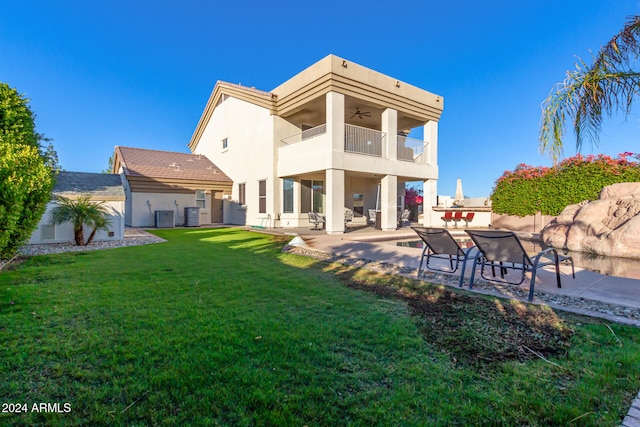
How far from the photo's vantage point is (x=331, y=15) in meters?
20.1

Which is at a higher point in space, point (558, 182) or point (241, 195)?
point (558, 182)

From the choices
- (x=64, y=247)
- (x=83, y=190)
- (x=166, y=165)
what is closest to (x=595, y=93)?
(x=64, y=247)

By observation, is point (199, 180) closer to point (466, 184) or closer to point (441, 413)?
point (466, 184)

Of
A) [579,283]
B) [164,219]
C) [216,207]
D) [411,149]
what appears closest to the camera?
[579,283]

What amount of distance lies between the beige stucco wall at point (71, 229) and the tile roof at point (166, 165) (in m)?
7.68

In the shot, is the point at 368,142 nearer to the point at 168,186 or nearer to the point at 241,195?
the point at 241,195

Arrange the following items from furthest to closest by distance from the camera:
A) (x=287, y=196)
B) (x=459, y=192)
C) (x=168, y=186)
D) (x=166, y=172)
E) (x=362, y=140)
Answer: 1. (x=459, y=192)
2. (x=166, y=172)
3. (x=168, y=186)
4. (x=287, y=196)
5. (x=362, y=140)

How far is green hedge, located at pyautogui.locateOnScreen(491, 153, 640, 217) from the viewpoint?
13.2 m

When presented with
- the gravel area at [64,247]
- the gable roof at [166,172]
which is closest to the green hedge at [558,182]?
the gable roof at [166,172]

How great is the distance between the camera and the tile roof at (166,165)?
754 inches

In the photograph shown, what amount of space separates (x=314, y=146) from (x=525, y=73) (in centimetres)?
1350

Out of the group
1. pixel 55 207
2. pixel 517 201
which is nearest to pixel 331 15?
pixel 517 201

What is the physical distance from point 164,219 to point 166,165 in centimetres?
458

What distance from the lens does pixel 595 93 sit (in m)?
5.12
